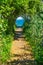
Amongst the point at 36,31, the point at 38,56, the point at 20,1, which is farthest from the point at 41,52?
the point at 20,1

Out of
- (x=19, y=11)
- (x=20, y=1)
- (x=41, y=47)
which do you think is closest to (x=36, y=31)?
(x=41, y=47)

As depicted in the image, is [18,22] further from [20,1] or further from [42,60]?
[42,60]

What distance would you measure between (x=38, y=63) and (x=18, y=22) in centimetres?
3396

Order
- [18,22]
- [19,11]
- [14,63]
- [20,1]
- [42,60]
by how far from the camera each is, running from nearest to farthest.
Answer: [42,60], [14,63], [20,1], [19,11], [18,22]

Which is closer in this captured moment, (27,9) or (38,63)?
(38,63)

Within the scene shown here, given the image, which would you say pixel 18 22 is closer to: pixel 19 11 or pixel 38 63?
pixel 19 11

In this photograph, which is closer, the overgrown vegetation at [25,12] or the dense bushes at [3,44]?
the dense bushes at [3,44]

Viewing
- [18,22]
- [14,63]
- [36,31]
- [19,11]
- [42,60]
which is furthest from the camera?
[18,22]

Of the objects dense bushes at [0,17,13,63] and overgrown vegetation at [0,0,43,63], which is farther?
overgrown vegetation at [0,0,43,63]

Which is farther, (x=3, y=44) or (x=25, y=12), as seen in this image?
(x=25, y=12)

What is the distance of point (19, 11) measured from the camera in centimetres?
2239

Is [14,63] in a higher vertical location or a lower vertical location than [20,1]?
lower

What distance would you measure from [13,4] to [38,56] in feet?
31.8

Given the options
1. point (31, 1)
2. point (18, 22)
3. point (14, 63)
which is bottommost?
point (18, 22)
